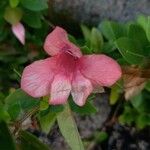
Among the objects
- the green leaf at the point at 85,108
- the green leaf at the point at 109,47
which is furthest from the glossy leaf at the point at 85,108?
the green leaf at the point at 109,47

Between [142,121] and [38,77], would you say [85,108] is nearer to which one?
[38,77]

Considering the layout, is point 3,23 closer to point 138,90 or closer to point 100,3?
point 100,3

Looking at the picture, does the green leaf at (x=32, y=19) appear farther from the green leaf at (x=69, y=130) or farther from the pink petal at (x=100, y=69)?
the pink petal at (x=100, y=69)

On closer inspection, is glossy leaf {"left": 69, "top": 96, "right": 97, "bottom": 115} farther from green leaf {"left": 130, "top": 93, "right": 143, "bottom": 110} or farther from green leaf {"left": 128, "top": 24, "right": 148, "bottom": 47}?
green leaf {"left": 130, "top": 93, "right": 143, "bottom": 110}

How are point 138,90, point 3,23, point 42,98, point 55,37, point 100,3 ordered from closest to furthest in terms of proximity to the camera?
point 55,37
point 42,98
point 138,90
point 3,23
point 100,3

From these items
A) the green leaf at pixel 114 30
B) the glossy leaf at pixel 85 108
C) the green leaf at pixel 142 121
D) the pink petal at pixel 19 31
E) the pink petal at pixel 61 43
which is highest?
the pink petal at pixel 61 43

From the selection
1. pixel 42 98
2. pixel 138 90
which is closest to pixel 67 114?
pixel 42 98

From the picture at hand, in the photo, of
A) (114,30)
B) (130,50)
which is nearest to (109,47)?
(114,30)
